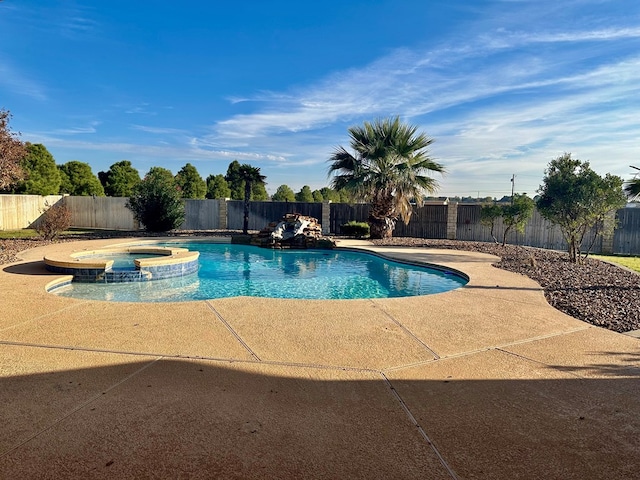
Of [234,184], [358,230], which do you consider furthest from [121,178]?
[358,230]

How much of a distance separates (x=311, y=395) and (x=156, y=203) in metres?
17.0

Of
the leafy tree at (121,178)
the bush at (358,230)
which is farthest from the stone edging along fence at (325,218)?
the leafy tree at (121,178)

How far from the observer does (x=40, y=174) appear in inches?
995

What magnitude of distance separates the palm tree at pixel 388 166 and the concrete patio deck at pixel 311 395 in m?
10.8

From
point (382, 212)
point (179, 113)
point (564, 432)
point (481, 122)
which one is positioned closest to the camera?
point (564, 432)

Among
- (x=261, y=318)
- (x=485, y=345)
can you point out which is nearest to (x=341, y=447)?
(x=485, y=345)

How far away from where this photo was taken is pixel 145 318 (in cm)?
486

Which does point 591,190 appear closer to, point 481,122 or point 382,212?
point 481,122

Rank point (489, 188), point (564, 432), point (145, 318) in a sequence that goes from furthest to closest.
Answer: point (489, 188), point (145, 318), point (564, 432)

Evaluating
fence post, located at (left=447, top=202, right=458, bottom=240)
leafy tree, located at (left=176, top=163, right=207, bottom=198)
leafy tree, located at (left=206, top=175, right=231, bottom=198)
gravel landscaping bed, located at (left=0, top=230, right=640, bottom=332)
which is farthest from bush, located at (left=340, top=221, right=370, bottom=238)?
leafy tree, located at (left=176, top=163, right=207, bottom=198)

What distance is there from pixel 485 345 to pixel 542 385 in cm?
97

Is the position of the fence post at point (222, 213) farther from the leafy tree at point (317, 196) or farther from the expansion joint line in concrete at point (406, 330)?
the leafy tree at point (317, 196)

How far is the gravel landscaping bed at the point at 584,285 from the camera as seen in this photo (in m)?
5.23

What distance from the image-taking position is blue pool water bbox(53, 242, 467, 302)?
759 centimetres
